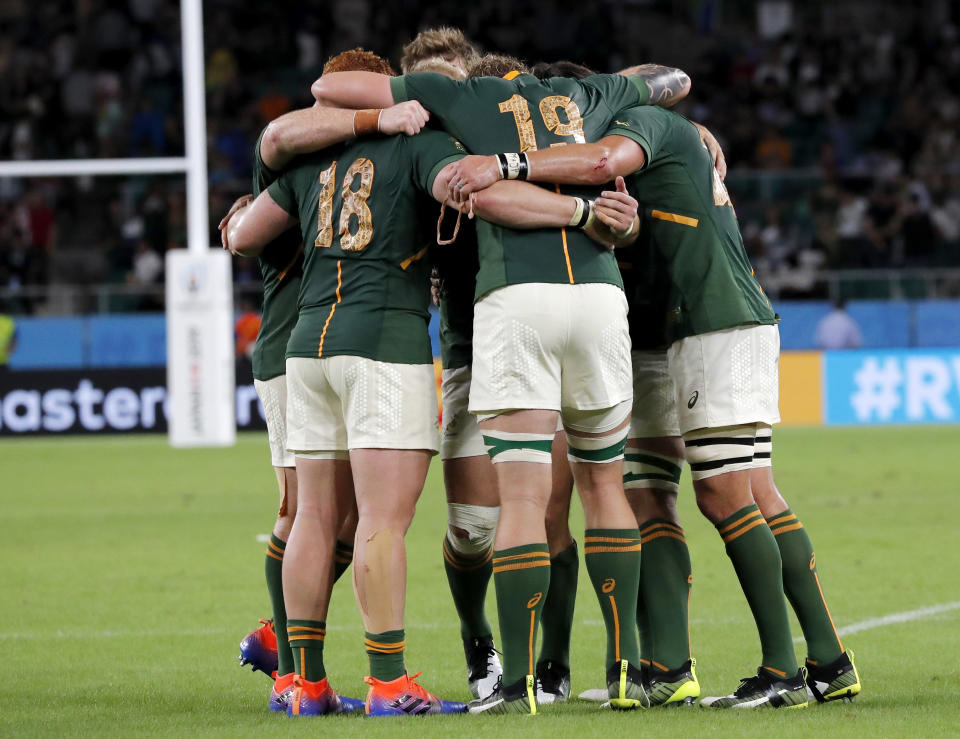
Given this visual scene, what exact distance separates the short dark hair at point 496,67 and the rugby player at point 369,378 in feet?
1.67

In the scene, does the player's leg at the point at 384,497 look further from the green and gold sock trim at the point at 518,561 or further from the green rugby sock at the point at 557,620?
the green rugby sock at the point at 557,620

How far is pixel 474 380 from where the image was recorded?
4.28 metres

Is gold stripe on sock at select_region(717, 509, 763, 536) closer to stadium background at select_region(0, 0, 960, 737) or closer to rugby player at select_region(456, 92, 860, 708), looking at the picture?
rugby player at select_region(456, 92, 860, 708)

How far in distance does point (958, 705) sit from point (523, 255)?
1.83 meters

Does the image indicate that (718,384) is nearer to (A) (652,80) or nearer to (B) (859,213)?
(A) (652,80)

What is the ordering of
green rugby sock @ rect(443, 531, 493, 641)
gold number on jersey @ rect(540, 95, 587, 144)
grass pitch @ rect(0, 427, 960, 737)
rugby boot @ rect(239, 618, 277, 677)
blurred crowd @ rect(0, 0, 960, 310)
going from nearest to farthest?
grass pitch @ rect(0, 427, 960, 737) < gold number on jersey @ rect(540, 95, 587, 144) < green rugby sock @ rect(443, 531, 493, 641) < rugby boot @ rect(239, 618, 277, 677) < blurred crowd @ rect(0, 0, 960, 310)

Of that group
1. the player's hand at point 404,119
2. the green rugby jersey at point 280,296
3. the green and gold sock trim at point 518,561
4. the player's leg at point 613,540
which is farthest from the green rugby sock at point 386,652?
the player's hand at point 404,119

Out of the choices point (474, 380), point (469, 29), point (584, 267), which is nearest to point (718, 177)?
point (584, 267)

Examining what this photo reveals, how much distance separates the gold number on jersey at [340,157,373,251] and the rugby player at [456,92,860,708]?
2.37 feet

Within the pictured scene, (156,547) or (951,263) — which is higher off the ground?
(951,263)

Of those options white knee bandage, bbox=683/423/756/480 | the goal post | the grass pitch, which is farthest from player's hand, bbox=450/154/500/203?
the goal post

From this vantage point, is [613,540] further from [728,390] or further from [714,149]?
[714,149]

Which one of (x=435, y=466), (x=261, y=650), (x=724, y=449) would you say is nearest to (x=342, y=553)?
(x=261, y=650)

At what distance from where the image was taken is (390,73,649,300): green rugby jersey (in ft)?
14.0
